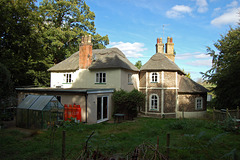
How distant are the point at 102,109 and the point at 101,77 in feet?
14.8

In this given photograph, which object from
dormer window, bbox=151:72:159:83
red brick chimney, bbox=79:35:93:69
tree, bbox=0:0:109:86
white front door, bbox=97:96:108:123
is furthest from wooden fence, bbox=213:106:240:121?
tree, bbox=0:0:109:86

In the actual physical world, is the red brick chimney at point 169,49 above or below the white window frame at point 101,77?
above

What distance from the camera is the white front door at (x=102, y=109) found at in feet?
50.7

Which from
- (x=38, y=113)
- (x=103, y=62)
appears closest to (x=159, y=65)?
(x=103, y=62)

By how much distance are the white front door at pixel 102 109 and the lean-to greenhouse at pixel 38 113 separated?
158 inches

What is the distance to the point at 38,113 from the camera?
36.6ft

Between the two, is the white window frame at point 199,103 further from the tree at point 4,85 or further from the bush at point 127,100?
the tree at point 4,85

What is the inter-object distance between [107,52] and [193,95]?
1191cm

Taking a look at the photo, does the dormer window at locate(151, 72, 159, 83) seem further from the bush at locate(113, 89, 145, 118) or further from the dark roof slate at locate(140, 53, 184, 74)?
the bush at locate(113, 89, 145, 118)

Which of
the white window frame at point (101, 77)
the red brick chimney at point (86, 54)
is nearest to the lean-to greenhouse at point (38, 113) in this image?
the white window frame at point (101, 77)

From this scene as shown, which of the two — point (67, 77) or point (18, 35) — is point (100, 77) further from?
point (18, 35)

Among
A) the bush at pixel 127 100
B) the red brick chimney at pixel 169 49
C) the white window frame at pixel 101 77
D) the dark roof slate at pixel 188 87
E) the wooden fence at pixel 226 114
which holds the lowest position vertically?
the wooden fence at pixel 226 114

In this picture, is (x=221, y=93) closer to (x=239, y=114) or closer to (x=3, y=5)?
(x=239, y=114)

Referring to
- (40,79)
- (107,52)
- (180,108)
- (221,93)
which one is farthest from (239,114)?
(40,79)
